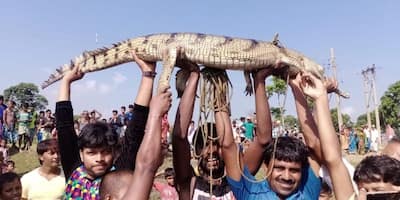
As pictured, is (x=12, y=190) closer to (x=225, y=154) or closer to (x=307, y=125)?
(x=225, y=154)

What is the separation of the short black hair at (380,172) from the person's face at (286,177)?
42 centimetres

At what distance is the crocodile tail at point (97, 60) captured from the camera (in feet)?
11.3

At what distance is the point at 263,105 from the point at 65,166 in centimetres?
153

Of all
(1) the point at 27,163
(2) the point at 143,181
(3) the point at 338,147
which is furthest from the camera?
(1) the point at 27,163

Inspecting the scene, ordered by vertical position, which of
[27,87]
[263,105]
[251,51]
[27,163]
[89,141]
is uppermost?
[27,87]

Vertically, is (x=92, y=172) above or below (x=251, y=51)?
below

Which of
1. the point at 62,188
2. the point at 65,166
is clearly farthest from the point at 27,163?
the point at 65,166

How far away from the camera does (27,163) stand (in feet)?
45.4

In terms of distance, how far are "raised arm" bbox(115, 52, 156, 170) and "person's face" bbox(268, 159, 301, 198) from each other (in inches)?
38.9

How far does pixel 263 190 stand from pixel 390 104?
6672 cm

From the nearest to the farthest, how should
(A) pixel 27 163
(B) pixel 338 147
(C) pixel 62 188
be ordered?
1. (B) pixel 338 147
2. (C) pixel 62 188
3. (A) pixel 27 163

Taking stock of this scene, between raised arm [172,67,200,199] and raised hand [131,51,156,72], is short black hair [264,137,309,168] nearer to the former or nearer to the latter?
raised arm [172,67,200,199]

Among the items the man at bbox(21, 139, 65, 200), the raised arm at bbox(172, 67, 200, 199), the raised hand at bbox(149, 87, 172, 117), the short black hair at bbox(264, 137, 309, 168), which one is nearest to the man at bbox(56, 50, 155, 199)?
the raised arm at bbox(172, 67, 200, 199)

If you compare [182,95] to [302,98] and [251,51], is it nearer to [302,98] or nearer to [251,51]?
[251,51]
